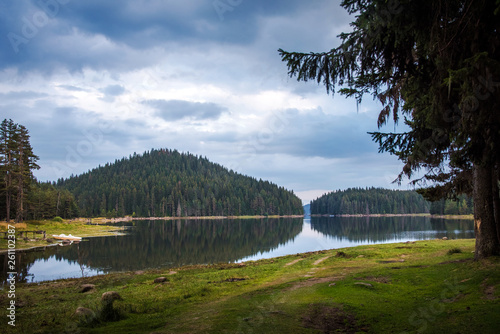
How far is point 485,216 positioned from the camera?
48.3 ft

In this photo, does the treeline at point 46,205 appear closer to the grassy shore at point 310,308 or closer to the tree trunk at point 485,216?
the grassy shore at point 310,308

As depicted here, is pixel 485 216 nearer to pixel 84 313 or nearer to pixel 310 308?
pixel 310 308

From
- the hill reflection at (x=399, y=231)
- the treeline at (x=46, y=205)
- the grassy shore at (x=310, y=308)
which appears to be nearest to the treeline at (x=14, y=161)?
the treeline at (x=46, y=205)

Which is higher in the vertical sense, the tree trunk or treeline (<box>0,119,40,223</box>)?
treeline (<box>0,119,40,223</box>)

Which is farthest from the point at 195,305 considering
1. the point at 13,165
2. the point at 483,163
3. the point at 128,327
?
the point at 13,165

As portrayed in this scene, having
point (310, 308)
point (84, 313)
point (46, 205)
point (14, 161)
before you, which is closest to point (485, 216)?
point (310, 308)

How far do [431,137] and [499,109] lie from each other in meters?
5.41

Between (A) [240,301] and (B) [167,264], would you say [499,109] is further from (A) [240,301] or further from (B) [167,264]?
(B) [167,264]

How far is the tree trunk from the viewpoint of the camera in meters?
14.5

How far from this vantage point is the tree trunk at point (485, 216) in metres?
14.5

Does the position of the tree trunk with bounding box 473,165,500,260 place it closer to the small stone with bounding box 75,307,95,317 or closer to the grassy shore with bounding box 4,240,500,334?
the grassy shore with bounding box 4,240,500,334

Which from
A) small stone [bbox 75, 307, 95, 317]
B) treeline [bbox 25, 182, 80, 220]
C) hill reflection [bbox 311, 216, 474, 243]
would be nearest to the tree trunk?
small stone [bbox 75, 307, 95, 317]

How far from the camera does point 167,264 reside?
1374 inches

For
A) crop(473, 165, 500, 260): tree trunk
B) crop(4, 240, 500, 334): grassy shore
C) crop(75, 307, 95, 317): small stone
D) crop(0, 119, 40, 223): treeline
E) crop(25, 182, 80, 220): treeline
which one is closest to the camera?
crop(4, 240, 500, 334): grassy shore
